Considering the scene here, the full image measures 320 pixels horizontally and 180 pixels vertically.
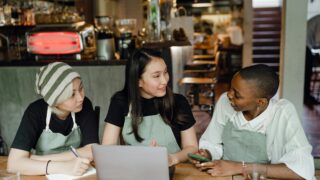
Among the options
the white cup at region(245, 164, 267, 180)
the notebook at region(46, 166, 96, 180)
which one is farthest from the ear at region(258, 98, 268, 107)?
the notebook at region(46, 166, 96, 180)

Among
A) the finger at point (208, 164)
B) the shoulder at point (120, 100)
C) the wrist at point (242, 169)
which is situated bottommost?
the wrist at point (242, 169)

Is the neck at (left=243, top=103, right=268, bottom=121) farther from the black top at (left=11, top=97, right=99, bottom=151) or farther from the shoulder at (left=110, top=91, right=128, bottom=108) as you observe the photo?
the black top at (left=11, top=97, right=99, bottom=151)

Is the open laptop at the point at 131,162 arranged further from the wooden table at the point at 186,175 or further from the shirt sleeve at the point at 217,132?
the shirt sleeve at the point at 217,132

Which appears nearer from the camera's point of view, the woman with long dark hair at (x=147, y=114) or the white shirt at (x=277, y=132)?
the white shirt at (x=277, y=132)

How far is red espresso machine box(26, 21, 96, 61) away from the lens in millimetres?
3662

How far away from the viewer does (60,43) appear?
3.68 meters

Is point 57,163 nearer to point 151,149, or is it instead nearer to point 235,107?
point 151,149

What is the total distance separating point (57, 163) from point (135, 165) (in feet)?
1.65

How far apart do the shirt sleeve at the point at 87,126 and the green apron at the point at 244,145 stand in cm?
72

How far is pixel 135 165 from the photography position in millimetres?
1362

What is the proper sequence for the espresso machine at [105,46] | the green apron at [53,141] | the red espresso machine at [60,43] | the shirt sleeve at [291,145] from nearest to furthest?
the shirt sleeve at [291,145], the green apron at [53,141], the red espresso machine at [60,43], the espresso machine at [105,46]

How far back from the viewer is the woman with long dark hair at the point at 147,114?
74.9 inches

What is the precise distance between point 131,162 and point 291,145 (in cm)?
74

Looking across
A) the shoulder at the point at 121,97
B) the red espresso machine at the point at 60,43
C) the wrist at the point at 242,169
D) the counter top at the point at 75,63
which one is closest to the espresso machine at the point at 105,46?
the red espresso machine at the point at 60,43
